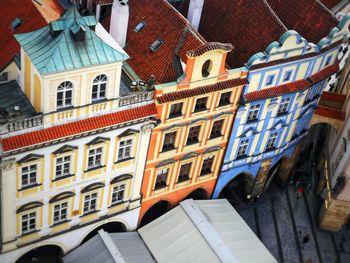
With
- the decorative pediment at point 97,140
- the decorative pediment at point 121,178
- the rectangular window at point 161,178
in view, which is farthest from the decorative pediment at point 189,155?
the decorative pediment at point 97,140

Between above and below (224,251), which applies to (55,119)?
above

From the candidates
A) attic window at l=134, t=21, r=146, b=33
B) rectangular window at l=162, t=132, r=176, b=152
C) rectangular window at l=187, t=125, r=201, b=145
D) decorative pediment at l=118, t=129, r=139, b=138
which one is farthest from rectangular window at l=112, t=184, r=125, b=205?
attic window at l=134, t=21, r=146, b=33

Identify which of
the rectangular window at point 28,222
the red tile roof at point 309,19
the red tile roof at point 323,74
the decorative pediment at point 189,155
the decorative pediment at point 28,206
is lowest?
the rectangular window at point 28,222

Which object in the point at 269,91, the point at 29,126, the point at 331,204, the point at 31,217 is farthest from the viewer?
the point at 331,204

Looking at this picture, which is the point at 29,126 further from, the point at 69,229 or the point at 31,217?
the point at 69,229

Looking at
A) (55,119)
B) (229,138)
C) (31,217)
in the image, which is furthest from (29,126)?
(229,138)

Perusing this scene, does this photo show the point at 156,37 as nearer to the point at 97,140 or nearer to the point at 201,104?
the point at 201,104

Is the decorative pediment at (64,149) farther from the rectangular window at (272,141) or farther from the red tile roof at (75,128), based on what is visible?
the rectangular window at (272,141)
